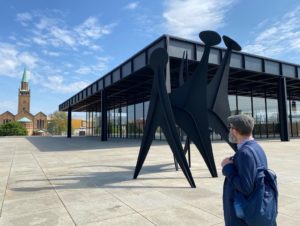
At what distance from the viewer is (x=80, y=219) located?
4230 mm

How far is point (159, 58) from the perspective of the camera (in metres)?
7.58

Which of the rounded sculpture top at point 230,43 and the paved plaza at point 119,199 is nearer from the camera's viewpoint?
the paved plaza at point 119,199

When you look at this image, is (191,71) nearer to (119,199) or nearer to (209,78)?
(209,78)

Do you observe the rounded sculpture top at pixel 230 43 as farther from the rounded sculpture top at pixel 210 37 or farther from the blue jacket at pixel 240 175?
the blue jacket at pixel 240 175

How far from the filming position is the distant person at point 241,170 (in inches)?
80.0

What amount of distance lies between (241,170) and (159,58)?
589cm

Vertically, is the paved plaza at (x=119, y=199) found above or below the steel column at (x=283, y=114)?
below

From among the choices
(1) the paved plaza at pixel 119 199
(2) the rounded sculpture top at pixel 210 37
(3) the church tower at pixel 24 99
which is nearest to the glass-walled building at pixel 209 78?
(2) the rounded sculpture top at pixel 210 37

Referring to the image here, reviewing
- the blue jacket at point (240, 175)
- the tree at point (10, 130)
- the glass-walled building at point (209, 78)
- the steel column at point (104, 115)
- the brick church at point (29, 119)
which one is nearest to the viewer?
→ the blue jacket at point (240, 175)

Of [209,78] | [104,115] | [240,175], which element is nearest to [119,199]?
[240,175]

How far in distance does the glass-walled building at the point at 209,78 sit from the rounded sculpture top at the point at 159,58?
609cm

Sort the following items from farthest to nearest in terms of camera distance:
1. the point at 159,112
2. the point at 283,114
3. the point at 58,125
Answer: the point at 58,125, the point at 283,114, the point at 159,112

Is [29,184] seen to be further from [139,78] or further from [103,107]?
[103,107]

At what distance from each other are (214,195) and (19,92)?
12918 centimetres
